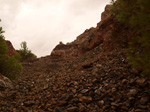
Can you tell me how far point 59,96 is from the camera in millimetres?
7879

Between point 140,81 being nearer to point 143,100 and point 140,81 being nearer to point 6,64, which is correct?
point 143,100

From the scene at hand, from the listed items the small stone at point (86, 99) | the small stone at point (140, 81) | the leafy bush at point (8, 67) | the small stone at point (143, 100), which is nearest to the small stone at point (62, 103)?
the small stone at point (86, 99)

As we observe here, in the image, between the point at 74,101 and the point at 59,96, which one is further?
the point at 59,96

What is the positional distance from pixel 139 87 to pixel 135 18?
357 centimetres

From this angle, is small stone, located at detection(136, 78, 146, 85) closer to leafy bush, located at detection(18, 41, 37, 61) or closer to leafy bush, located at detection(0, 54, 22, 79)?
leafy bush, located at detection(0, 54, 22, 79)

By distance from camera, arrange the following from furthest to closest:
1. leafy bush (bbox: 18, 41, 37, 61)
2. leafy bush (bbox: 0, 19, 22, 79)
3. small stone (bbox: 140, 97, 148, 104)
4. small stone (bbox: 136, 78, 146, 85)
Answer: leafy bush (bbox: 18, 41, 37, 61) < leafy bush (bbox: 0, 19, 22, 79) < small stone (bbox: 136, 78, 146, 85) < small stone (bbox: 140, 97, 148, 104)

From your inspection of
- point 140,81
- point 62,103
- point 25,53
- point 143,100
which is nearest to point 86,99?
point 62,103

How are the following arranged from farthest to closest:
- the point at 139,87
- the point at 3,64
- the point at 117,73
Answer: the point at 3,64 → the point at 117,73 → the point at 139,87

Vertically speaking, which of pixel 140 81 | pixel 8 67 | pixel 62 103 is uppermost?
pixel 8 67

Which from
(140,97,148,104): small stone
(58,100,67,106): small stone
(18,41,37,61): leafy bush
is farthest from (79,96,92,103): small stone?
(18,41,37,61): leafy bush

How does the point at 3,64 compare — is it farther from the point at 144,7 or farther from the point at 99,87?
the point at 144,7

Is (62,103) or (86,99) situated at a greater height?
(86,99)

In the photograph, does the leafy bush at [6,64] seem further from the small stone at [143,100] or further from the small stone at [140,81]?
the small stone at [143,100]

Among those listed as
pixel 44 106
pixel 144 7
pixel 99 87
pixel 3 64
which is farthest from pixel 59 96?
pixel 3 64
